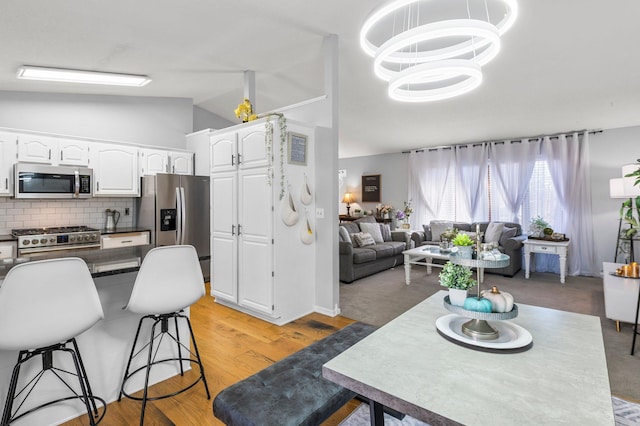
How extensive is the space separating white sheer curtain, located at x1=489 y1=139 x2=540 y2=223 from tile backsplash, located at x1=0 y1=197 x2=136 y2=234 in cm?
643

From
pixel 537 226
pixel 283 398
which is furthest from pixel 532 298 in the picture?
pixel 283 398

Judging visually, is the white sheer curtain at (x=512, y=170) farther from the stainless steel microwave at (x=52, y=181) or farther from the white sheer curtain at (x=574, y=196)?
the stainless steel microwave at (x=52, y=181)

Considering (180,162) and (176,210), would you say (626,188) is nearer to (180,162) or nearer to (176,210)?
(176,210)

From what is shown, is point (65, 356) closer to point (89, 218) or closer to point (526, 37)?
point (89, 218)

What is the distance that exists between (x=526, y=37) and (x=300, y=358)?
3.48 meters

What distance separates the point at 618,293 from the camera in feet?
10.00

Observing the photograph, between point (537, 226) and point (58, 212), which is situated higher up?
point (58, 212)

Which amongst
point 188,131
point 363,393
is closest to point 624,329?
point 363,393

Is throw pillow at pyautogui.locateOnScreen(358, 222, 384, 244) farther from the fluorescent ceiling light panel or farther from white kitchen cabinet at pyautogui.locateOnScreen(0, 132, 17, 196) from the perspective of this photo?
white kitchen cabinet at pyautogui.locateOnScreen(0, 132, 17, 196)

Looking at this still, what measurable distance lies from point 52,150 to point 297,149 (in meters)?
3.13

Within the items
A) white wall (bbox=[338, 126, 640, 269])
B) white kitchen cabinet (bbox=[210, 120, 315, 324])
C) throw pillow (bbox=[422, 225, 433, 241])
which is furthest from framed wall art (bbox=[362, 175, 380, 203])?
white kitchen cabinet (bbox=[210, 120, 315, 324])

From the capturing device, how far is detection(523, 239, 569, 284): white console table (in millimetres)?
4926

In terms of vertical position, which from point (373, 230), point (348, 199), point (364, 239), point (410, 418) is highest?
point (348, 199)

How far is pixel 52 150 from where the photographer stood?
3.97 metres
